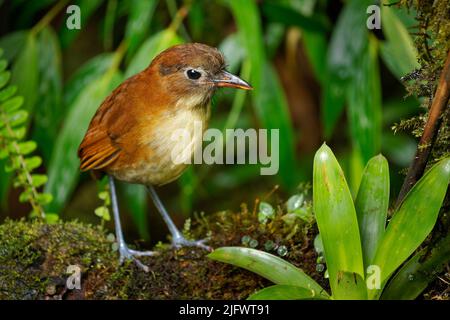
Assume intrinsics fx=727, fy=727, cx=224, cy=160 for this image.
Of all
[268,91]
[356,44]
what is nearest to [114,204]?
[268,91]

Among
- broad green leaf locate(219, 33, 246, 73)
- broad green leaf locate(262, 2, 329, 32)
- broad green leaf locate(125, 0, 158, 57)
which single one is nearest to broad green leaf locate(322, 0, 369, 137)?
broad green leaf locate(262, 2, 329, 32)

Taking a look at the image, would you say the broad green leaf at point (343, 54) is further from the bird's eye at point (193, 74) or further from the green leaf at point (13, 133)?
the green leaf at point (13, 133)

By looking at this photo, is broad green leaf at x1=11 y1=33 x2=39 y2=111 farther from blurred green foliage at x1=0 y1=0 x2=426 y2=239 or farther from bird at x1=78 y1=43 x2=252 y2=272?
bird at x1=78 y1=43 x2=252 y2=272

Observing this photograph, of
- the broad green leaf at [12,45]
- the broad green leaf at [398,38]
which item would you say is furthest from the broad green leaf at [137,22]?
the broad green leaf at [398,38]

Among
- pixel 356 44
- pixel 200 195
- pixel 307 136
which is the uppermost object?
pixel 356 44

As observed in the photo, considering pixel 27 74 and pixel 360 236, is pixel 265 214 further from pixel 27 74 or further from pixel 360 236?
pixel 27 74

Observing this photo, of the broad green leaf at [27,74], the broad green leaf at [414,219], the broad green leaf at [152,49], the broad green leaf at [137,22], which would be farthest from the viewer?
the broad green leaf at [27,74]
